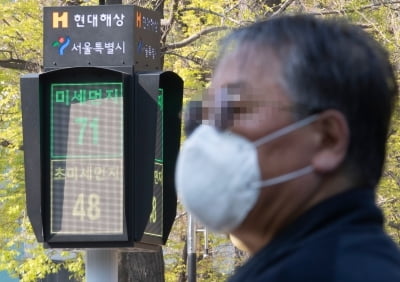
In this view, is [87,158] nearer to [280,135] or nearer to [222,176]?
[222,176]

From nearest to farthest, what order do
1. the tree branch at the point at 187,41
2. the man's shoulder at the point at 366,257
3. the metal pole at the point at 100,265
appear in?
the man's shoulder at the point at 366,257 < the metal pole at the point at 100,265 < the tree branch at the point at 187,41

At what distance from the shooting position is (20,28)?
48.9 feet

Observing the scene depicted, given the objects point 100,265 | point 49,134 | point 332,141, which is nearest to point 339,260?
point 332,141

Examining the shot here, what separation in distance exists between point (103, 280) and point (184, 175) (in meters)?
6.25

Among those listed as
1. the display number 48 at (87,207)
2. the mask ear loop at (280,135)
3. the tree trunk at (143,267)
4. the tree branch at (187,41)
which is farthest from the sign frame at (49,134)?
the tree branch at (187,41)

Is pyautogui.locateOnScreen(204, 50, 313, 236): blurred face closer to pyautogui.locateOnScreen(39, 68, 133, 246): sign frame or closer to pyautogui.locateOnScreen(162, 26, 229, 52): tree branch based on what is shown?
pyautogui.locateOnScreen(39, 68, 133, 246): sign frame

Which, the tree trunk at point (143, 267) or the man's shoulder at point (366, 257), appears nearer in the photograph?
the man's shoulder at point (366, 257)

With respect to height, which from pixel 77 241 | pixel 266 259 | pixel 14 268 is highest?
pixel 266 259

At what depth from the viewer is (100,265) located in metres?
8.47

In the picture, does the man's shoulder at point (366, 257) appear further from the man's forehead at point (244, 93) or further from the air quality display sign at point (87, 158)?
the air quality display sign at point (87, 158)

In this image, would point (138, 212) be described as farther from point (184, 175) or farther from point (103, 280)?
point (184, 175)

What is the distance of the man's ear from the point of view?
2139 mm

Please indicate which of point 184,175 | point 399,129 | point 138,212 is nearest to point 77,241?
point 138,212

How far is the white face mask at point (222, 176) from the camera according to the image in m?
2.17
